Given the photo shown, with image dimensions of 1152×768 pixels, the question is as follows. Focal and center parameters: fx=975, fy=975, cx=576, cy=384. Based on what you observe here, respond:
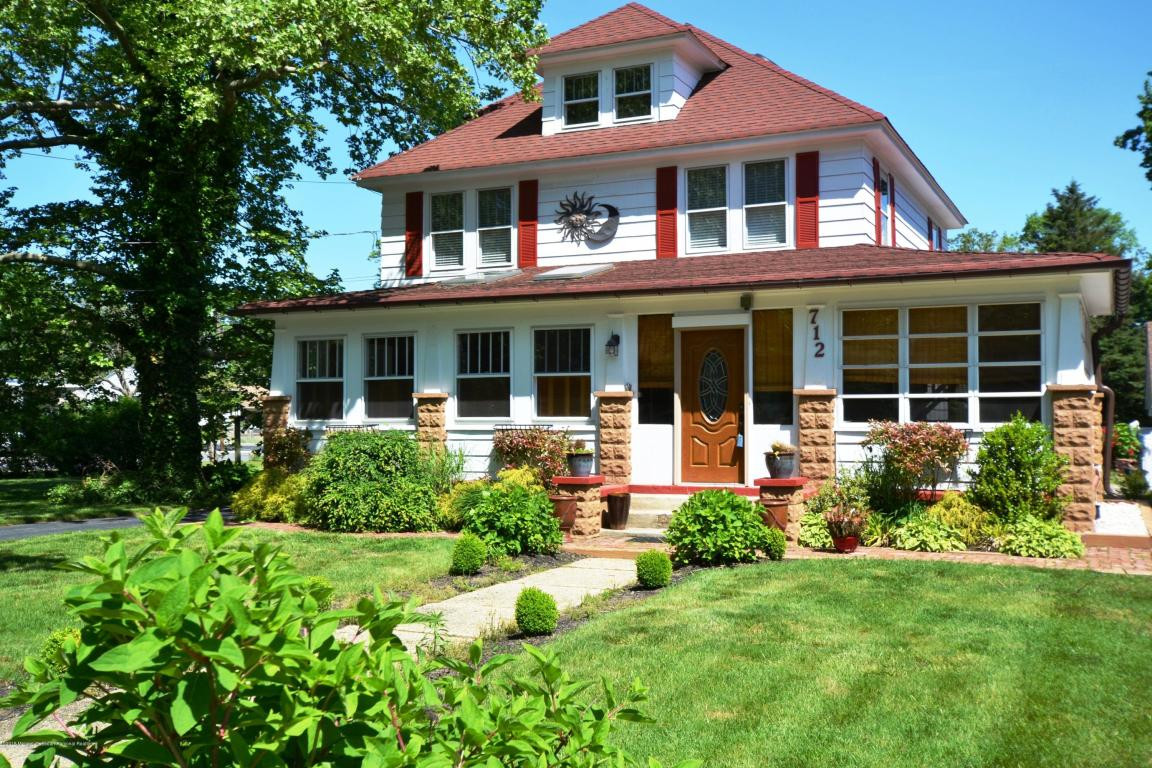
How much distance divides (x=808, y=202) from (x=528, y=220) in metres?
5.29

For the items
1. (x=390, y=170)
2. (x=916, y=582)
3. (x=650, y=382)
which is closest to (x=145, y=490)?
(x=390, y=170)

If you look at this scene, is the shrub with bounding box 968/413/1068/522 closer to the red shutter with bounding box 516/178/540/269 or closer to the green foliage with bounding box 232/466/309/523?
Result: the red shutter with bounding box 516/178/540/269

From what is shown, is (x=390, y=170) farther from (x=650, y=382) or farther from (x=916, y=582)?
(x=916, y=582)

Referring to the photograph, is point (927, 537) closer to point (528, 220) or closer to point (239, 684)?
point (528, 220)

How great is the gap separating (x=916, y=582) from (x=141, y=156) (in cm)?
1730

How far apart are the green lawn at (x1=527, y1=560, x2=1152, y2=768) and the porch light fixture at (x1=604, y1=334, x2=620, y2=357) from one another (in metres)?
6.26

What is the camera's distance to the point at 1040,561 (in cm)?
1069

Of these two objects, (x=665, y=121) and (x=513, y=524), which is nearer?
(x=513, y=524)

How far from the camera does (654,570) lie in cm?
928

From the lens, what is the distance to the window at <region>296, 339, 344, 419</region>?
17984mm

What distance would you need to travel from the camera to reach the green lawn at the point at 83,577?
8.05 m

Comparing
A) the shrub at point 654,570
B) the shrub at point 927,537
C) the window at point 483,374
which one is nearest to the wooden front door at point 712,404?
the window at point 483,374

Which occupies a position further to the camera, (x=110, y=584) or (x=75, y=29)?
(x=75, y=29)

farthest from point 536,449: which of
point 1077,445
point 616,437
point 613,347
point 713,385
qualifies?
point 1077,445
